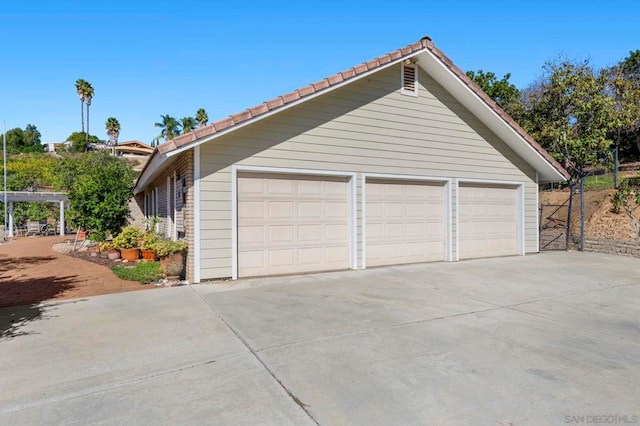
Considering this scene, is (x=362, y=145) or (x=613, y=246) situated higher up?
(x=362, y=145)

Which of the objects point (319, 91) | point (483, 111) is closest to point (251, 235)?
point (319, 91)

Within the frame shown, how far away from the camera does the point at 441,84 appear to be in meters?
9.38

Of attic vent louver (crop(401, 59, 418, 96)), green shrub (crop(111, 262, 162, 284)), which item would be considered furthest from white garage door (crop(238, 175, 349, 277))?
attic vent louver (crop(401, 59, 418, 96))

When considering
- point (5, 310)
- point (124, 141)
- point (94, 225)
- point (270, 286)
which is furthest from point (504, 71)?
point (124, 141)

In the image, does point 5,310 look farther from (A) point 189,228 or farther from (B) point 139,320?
(A) point 189,228

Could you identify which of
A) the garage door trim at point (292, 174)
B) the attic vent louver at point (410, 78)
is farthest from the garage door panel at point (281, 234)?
the attic vent louver at point (410, 78)

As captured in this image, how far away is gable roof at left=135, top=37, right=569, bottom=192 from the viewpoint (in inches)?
256

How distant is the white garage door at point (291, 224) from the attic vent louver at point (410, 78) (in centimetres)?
293

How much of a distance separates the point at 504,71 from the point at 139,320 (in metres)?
20.7

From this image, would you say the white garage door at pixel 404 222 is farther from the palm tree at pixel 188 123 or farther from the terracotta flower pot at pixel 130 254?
the palm tree at pixel 188 123

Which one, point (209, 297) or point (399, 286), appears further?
point (399, 286)

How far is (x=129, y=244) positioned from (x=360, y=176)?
6889 millimetres

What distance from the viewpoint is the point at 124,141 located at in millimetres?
67375

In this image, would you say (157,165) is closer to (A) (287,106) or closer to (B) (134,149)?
(A) (287,106)
